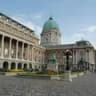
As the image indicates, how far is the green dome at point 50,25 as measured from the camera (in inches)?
5792

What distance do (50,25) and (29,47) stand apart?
56.3 meters

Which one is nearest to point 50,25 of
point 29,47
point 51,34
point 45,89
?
point 51,34

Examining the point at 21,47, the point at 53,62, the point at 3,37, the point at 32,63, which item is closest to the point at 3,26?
the point at 3,37

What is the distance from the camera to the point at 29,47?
95562 millimetres

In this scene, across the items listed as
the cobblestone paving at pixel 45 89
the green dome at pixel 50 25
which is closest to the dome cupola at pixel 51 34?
the green dome at pixel 50 25

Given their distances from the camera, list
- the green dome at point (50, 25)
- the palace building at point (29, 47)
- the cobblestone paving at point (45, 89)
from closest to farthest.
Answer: the cobblestone paving at point (45, 89) < the palace building at point (29, 47) < the green dome at point (50, 25)

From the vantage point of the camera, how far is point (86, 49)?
413 ft

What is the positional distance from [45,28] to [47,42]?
1210 centimetres

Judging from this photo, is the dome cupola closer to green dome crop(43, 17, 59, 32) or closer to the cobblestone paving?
green dome crop(43, 17, 59, 32)

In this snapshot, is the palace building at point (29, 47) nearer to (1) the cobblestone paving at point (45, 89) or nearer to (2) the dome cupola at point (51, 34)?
(2) the dome cupola at point (51, 34)

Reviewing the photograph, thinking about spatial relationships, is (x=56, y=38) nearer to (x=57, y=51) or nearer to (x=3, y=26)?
(x=57, y=51)

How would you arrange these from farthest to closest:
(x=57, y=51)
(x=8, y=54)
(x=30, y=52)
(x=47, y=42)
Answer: (x=47, y=42)
(x=57, y=51)
(x=30, y=52)
(x=8, y=54)

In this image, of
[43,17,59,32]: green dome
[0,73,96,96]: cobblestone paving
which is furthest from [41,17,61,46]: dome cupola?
[0,73,96,96]: cobblestone paving

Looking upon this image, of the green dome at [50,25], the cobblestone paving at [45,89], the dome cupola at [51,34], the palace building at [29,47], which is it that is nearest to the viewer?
the cobblestone paving at [45,89]
